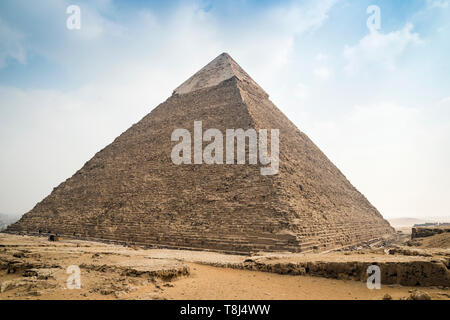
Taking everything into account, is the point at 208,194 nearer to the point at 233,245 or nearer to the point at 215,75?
the point at 233,245

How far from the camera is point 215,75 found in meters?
22.1

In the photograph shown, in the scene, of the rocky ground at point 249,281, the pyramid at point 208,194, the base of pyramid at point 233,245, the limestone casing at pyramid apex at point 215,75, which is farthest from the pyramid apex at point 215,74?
the rocky ground at point 249,281

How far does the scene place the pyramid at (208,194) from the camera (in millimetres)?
10227

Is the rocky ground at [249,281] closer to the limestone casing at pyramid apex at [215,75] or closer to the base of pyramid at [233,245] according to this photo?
the base of pyramid at [233,245]

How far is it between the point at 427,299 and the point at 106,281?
13.9 feet

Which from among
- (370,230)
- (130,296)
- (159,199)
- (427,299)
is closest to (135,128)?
(159,199)

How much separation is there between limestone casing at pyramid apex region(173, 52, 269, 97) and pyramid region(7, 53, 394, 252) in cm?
12

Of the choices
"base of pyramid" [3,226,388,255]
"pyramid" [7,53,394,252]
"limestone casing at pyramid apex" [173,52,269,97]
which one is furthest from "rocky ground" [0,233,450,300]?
"limestone casing at pyramid apex" [173,52,269,97]

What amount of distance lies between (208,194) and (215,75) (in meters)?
12.7

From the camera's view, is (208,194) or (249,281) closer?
(249,281)

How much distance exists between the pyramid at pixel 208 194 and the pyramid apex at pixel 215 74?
4.6 inches

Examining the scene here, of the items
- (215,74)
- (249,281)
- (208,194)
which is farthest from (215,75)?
(249,281)

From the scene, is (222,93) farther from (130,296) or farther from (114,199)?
(130,296)

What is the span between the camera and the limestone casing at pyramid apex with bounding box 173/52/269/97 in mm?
21453
